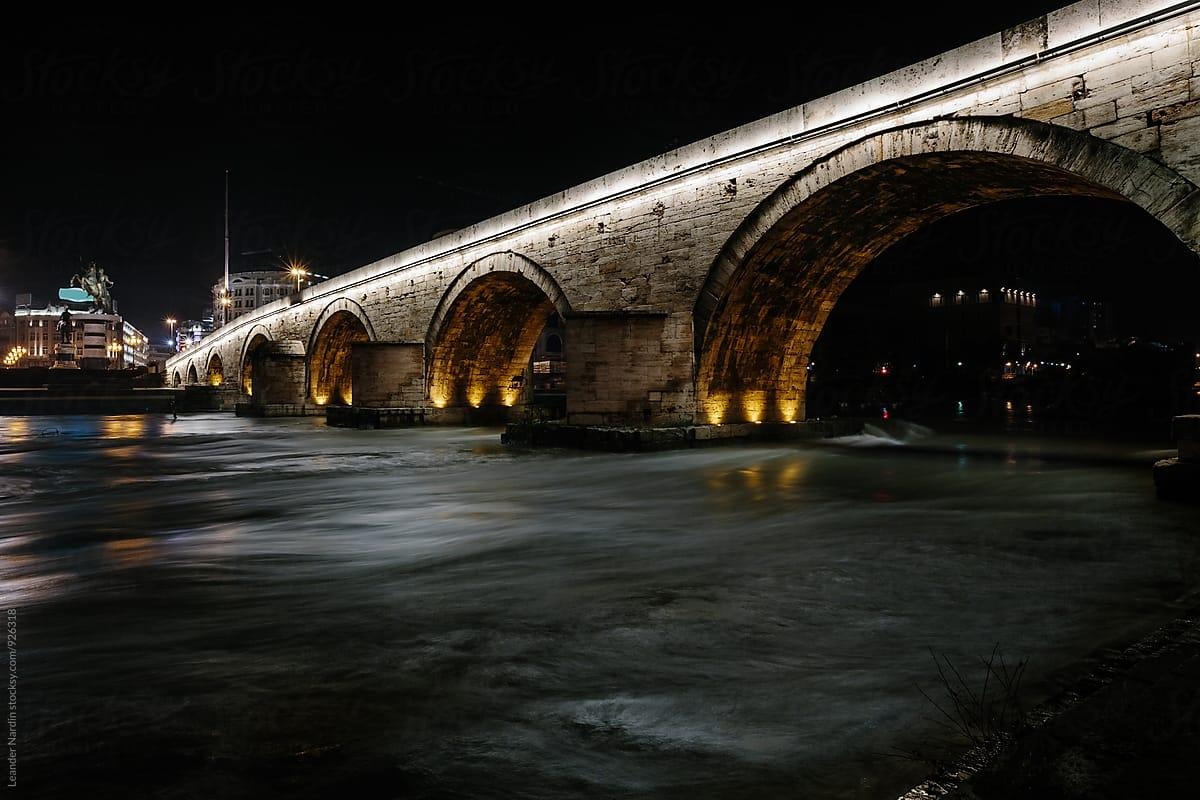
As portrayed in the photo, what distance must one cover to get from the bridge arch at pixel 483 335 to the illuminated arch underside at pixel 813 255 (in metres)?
6.50

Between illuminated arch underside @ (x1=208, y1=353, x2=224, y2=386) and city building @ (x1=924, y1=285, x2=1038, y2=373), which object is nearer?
illuminated arch underside @ (x1=208, y1=353, x2=224, y2=386)

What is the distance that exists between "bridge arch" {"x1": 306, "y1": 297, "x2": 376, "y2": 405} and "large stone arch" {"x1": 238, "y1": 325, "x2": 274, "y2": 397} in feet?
17.4

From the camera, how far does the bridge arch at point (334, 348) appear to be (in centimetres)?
2702

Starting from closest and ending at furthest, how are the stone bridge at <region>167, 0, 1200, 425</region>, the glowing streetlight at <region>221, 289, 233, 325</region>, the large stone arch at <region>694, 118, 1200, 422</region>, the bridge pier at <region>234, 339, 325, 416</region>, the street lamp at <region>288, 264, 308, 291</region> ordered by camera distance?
the stone bridge at <region>167, 0, 1200, 425</region>, the large stone arch at <region>694, 118, 1200, 422</region>, the bridge pier at <region>234, 339, 325, 416</region>, the street lamp at <region>288, 264, 308, 291</region>, the glowing streetlight at <region>221, 289, 233, 325</region>

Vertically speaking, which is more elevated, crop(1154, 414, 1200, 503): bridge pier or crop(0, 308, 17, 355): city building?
crop(0, 308, 17, 355): city building

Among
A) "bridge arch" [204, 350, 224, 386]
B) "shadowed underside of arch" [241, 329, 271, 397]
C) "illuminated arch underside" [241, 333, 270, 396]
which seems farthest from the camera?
"bridge arch" [204, 350, 224, 386]

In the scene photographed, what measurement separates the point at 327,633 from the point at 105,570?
2194 mm

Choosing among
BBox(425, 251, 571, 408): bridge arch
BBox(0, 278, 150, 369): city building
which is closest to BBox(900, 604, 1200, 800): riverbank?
BBox(425, 251, 571, 408): bridge arch

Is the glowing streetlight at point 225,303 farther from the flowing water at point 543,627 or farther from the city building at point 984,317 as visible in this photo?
the city building at point 984,317

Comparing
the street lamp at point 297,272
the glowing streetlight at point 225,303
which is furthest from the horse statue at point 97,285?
the street lamp at point 297,272

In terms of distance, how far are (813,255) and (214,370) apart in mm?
47004

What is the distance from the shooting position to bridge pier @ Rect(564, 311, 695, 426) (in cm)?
1244

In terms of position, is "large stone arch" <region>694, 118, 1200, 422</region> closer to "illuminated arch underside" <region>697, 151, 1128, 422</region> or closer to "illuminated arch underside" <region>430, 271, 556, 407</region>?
"illuminated arch underside" <region>697, 151, 1128, 422</region>

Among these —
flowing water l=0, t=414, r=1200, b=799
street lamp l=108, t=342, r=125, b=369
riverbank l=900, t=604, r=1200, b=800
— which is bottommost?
flowing water l=0, t=414, r=1200, b=799
